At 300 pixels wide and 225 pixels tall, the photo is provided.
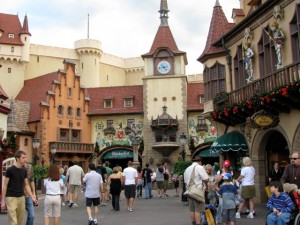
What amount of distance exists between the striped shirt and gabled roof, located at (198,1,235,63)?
14.8 m

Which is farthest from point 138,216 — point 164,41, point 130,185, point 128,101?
point 164,41

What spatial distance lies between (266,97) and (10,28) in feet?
157

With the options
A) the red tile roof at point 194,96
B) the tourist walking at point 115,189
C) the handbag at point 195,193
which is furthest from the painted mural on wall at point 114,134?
the handbag at point 195,193

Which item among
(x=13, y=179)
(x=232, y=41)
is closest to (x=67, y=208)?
(x=13, y=179)

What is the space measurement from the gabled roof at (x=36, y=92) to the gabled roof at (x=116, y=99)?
15.7 feet

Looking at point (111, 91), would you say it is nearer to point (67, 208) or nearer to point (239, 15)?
point (239, 15)

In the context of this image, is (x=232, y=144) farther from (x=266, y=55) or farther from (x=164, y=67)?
(x=164, y=67)

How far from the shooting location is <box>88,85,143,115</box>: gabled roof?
157 feet

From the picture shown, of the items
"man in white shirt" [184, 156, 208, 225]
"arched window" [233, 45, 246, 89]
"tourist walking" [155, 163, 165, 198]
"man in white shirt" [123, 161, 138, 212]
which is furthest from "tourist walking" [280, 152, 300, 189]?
"tourist walking" [155, 163, 165, 198]

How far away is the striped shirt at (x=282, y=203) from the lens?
9539 mm

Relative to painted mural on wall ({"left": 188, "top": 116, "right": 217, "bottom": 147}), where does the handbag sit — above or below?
below

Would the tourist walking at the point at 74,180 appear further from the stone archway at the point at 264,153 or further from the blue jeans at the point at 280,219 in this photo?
the blue jeans at the point at 280,219

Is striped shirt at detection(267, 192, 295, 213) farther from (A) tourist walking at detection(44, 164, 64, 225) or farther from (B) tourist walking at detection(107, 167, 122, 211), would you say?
(B) tourist walking at detection(107, 167, 122, 211)

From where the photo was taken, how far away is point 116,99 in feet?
163
